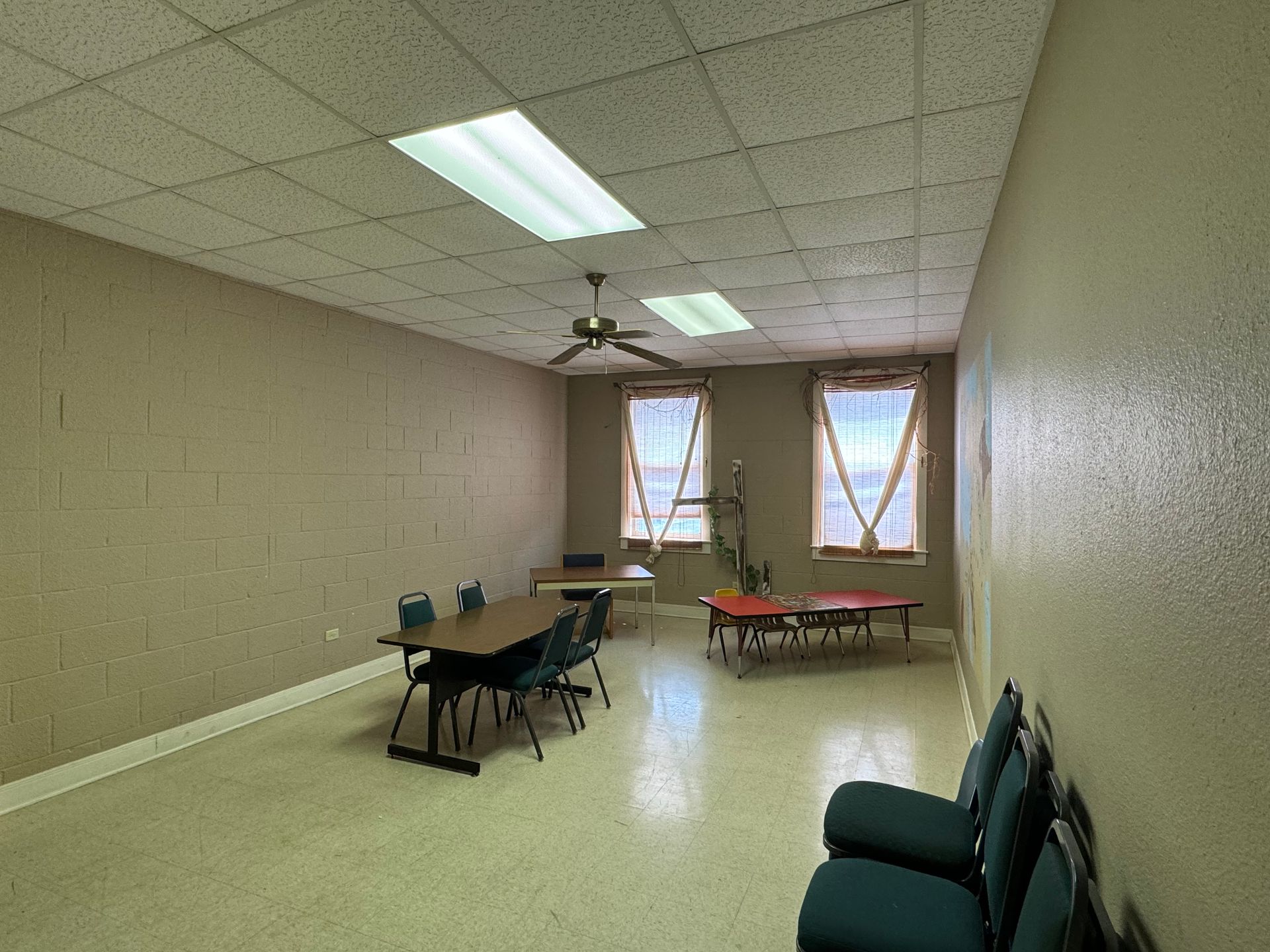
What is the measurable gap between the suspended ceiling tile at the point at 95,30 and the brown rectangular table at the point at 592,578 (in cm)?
481

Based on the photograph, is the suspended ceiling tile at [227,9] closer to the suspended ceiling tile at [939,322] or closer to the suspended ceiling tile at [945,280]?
the suspended ceiling tile at [945,280]

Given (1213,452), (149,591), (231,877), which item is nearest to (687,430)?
(149,591)

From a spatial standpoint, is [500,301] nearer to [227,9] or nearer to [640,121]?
[640,121]

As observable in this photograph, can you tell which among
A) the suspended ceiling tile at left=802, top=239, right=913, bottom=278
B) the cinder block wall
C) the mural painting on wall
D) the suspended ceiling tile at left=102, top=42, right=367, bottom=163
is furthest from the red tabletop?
the suspended ceiling tile at left=102, top=42, right=367, bottom=163

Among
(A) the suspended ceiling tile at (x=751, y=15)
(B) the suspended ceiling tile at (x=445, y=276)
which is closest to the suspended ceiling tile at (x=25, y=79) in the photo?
(B) the suspended ceiling tile at (x=445, y=276)

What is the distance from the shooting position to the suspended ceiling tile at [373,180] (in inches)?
98.2

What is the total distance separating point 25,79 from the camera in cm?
200

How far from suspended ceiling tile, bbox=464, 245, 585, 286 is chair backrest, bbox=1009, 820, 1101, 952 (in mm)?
3270

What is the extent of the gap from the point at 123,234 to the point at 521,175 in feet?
7.47

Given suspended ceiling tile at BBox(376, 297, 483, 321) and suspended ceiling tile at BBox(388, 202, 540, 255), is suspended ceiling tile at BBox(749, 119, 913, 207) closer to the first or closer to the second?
suspended ceiling tile at BBox(388, 202, 540, 255)

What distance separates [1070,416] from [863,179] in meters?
1.54

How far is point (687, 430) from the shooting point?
7.38m

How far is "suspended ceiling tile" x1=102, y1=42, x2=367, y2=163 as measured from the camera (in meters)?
1.94

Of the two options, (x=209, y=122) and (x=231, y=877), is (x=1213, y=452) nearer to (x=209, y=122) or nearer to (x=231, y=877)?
(x=209, y=122)
